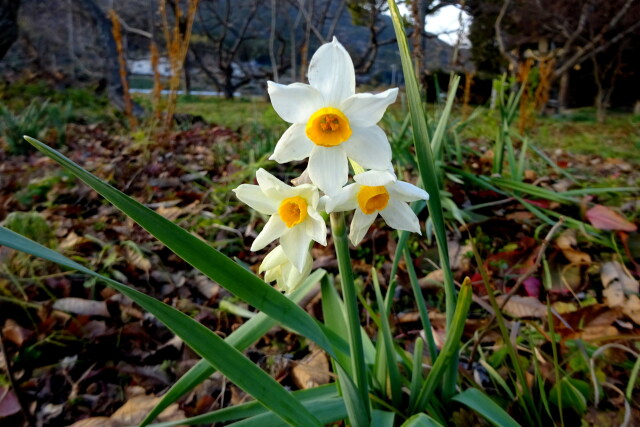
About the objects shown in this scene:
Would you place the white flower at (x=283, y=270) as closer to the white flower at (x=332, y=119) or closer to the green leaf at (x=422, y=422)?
the white flower at (x=332, y=119)

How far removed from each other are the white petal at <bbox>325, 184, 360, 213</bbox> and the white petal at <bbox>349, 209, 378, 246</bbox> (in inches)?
1.6

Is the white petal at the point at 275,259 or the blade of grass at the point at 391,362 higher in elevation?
the white petal at the point at 275,259

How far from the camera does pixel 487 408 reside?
65cm

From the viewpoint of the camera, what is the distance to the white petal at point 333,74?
503mm

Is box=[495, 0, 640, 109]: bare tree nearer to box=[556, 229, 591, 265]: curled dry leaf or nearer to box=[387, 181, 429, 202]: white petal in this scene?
box=[556, 229, 591, 265]: curled dry leaf

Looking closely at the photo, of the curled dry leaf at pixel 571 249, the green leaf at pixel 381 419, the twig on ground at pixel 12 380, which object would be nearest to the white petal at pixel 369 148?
the green leaf at pixel 381 419

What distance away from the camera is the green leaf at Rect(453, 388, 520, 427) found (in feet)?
2.05

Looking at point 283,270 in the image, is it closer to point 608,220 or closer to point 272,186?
point 272,186

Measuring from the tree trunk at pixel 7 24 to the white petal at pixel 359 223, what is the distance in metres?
8.18


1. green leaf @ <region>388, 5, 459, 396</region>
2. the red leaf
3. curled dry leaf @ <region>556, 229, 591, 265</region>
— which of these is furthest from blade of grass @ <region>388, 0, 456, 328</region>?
the red leaf

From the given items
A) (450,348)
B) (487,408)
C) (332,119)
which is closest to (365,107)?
(332,119)

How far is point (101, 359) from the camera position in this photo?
1117 mm

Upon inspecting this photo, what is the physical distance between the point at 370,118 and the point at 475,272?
0.97 m

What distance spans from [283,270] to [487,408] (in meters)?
0.39
